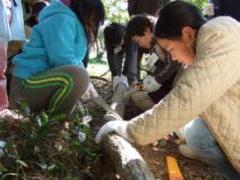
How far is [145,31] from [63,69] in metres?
1.13

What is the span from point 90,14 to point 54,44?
1.15 ft

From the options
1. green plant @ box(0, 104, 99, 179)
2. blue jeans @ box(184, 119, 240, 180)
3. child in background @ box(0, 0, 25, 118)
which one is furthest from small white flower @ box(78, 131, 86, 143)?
blue jeans @ box(184, 119, 240, 180)

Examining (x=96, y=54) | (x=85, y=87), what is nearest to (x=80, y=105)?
(x=85, y=87)

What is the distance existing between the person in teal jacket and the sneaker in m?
0.88

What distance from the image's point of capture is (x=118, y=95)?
457cm

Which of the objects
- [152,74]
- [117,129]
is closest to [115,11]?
[152,74]

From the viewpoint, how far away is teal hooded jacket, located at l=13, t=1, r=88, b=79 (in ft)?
12.1

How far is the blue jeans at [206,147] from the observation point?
9.76 feet

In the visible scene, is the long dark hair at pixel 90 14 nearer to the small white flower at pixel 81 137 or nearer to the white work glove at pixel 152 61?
the small white flower at pixel 81 137

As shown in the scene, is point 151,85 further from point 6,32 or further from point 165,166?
point 6,32

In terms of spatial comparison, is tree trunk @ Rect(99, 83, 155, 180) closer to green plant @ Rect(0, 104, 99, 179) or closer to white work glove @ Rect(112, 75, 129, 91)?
green plant @ Rect(0, 104, 99, 179)

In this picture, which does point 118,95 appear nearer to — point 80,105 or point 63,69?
point 80,105

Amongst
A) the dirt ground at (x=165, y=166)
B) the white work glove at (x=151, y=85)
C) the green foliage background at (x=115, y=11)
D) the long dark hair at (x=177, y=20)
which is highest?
the long dark hair at (x=177, y=20)

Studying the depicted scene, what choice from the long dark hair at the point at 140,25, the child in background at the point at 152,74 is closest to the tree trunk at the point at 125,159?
the child in background at the point at 152,74
